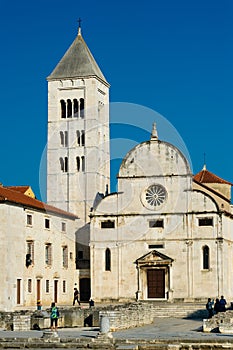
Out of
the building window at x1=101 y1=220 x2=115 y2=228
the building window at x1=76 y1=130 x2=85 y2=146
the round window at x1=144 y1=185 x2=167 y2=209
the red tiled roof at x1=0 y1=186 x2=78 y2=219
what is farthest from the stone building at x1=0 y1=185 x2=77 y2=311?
the building window at x1=76 y1=130 x2=85 y2=146

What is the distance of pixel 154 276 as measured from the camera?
63.2 meters

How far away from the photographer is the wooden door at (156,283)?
62875mm

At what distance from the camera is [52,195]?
3095 inches

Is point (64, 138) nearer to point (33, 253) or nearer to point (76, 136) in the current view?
point (76, 136)

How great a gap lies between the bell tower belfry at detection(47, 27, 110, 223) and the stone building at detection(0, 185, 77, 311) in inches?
380

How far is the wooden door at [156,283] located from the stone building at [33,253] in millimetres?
6959

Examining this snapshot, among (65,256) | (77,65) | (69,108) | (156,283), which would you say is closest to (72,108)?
(69,108)

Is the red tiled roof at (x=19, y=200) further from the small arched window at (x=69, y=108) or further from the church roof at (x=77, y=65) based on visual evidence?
the church roof at (x=77, y=65)

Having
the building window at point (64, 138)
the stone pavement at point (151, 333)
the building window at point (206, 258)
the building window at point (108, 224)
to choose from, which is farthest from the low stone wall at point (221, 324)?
the building window at point (64, 138)

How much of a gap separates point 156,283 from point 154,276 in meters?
0.56

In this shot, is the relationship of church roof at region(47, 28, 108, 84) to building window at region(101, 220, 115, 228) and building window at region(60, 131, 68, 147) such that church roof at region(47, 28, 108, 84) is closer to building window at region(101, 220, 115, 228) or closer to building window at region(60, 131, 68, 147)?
building window at region(60, 131, 68, 147)

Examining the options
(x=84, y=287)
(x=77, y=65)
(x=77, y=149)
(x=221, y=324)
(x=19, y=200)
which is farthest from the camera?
(x=77, y=65)

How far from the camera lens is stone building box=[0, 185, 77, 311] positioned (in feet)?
178

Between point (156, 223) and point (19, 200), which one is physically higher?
point (19, 200)
